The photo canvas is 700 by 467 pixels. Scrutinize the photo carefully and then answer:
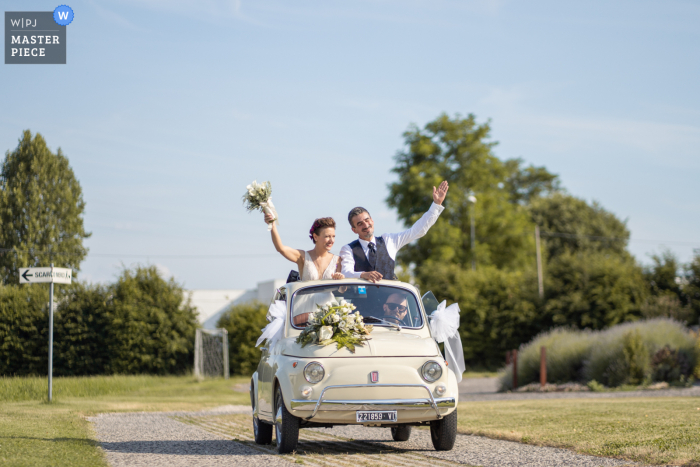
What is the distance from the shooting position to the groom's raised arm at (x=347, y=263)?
9547 millimetres

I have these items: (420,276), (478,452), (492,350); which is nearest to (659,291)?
(492,350)

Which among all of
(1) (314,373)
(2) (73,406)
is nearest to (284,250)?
(1) (314,373)

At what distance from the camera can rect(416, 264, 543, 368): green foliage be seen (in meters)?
36.8

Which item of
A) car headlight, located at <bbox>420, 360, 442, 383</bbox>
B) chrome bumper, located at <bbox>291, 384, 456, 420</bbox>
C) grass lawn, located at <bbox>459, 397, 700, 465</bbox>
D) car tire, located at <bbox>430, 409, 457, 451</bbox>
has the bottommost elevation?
grass lawn, located at <bbox>459, 397, 700, 465</bbox>

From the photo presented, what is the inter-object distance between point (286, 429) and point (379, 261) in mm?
2464

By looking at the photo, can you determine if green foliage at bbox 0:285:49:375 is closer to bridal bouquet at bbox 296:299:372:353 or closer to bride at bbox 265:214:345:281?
bride at bbox 265:214:345:281

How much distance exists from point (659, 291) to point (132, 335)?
843 inches

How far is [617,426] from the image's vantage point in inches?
405

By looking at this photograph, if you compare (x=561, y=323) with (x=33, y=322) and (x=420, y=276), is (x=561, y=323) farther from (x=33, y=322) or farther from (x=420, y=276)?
(x=33, y=322)

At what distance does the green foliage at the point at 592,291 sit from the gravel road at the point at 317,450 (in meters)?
24.0

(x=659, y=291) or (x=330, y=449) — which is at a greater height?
(x=659, y=291)

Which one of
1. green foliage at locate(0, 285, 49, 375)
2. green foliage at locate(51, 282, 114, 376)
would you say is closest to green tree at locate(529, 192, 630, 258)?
green foliage at locate(51, 282, 114, 376)

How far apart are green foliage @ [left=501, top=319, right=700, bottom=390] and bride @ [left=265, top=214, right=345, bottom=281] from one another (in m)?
15.5

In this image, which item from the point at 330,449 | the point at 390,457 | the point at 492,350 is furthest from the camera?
the point at 492,350
